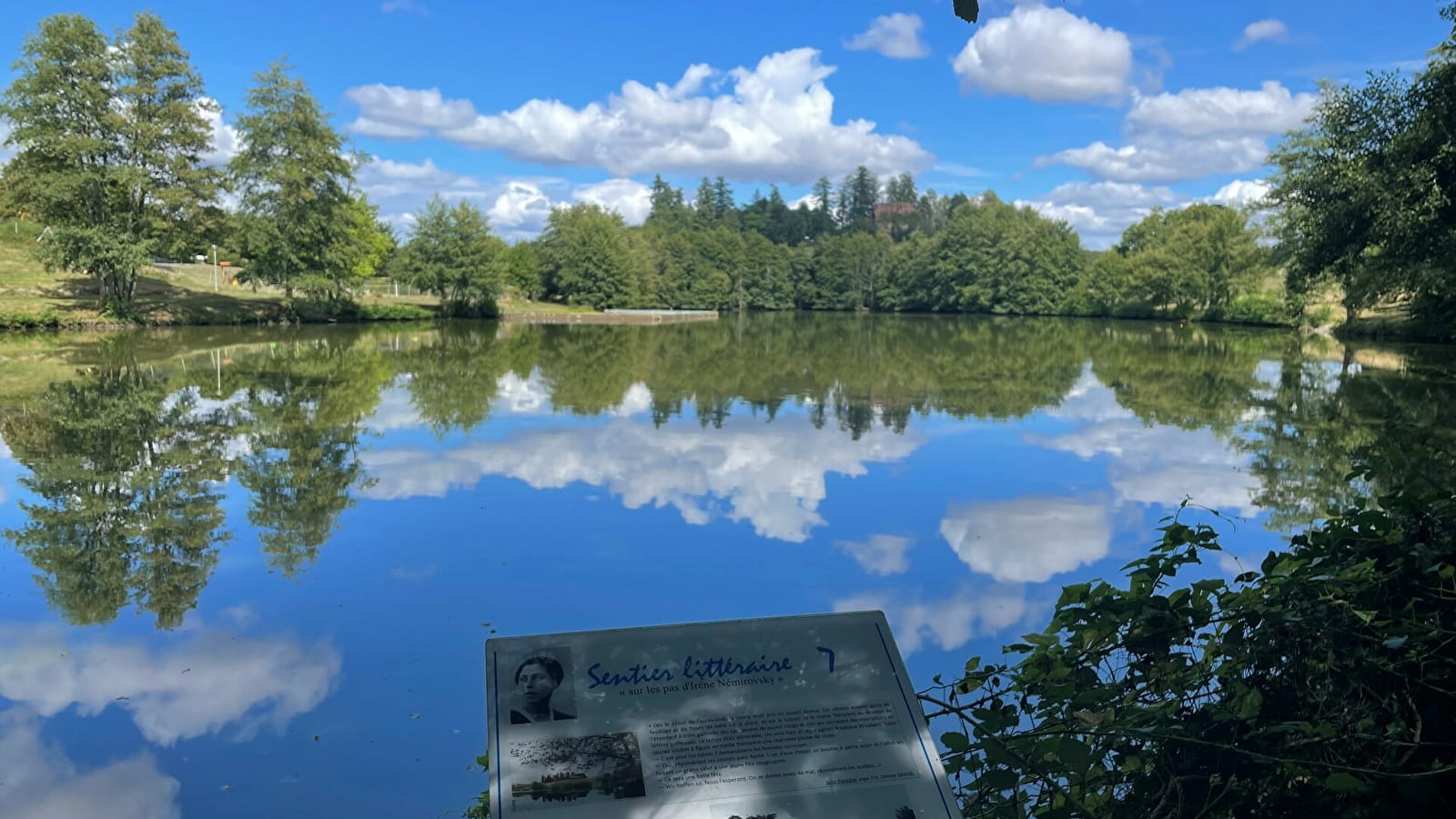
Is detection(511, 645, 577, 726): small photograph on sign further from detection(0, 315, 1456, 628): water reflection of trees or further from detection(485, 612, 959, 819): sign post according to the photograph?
detection(0, 315, 1456, 628): water reflection of trees

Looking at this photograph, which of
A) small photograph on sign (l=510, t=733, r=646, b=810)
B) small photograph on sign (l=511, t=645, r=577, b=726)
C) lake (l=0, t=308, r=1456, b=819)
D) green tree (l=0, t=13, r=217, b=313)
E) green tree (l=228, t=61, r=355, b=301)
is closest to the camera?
small photograph on sign (l=510, t=733, r=646, b=810)

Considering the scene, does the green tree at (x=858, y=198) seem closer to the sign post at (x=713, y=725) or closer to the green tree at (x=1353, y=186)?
the green tree at (x=1353, y=186)

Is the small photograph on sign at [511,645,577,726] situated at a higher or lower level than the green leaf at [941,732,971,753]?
higher

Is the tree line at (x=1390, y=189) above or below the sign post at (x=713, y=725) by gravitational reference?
above

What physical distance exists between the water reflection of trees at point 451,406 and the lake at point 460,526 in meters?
0.08

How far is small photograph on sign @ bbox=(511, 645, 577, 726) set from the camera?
7.50 feet

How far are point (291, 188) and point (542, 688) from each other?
45384 mm

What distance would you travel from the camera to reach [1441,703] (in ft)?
8.35

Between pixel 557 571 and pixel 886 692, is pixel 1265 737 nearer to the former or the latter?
pixel 886 692

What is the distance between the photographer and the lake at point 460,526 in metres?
4.97

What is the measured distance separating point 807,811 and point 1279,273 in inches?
2832

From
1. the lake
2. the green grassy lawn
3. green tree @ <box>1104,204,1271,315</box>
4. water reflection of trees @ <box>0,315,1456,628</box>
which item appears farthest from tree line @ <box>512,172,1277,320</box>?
the lake

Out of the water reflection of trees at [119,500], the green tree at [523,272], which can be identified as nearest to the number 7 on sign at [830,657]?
the water reflection of trees at [119,500]

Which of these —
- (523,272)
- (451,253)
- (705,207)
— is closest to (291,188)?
(451,253)
